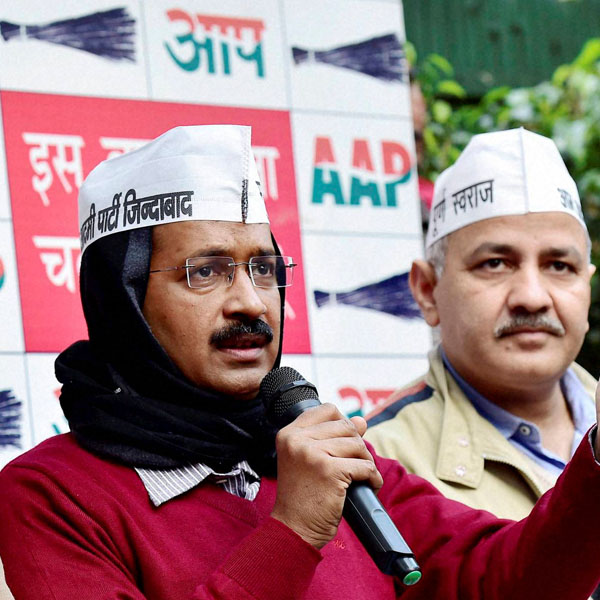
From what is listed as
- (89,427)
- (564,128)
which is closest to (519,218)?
(89,427)

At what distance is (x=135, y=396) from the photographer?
2789 mm

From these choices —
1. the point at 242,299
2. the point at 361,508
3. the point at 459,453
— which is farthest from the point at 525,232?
the point at 361,508

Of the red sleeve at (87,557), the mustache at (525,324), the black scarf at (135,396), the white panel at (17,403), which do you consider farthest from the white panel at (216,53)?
the red sleeve at (87,557)

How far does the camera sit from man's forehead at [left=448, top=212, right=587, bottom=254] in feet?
12.9

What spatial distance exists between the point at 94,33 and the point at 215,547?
2371 mm

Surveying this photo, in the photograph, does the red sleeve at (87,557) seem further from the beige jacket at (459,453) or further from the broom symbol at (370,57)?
the broom symbol at (370,57)

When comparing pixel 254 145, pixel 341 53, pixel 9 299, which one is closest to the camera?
pixel 9 299

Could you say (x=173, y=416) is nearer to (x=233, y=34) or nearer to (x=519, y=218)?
(x=519, y=218)

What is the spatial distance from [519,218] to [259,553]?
73.8 inches

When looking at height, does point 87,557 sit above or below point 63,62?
below

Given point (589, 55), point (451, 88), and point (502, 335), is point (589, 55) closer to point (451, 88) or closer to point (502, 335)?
point (451, 88)

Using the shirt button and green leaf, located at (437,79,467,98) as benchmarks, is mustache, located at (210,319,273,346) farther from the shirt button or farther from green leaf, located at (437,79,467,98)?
green leaf, located at (437,79,467,98)

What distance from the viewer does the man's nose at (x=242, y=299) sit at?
282 centimetres

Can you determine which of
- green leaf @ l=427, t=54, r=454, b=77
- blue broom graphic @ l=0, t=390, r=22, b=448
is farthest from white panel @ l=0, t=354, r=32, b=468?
green leaf @ l=427, t=54, r=454, b=77
